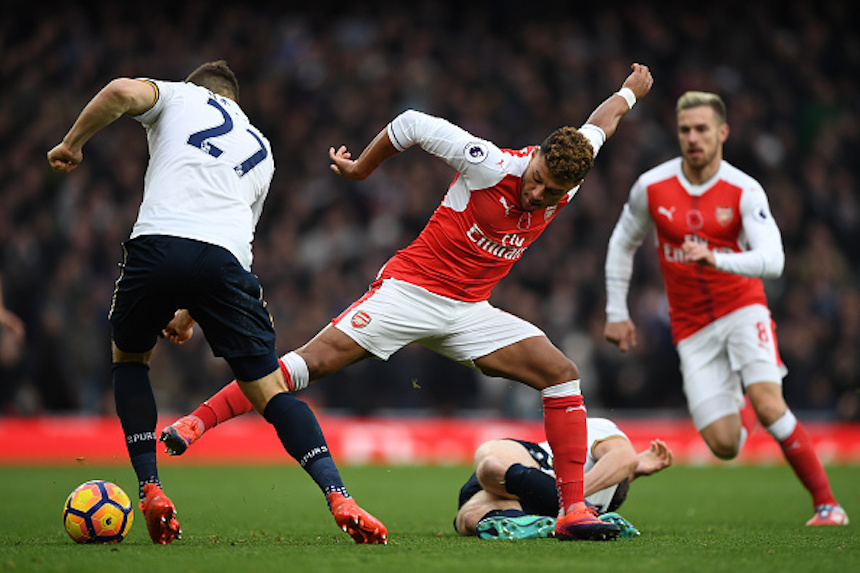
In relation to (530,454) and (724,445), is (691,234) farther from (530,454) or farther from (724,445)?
(530,454)

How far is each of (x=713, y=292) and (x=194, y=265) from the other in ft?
12.8

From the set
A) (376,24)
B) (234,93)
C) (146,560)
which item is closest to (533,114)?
(376,24)

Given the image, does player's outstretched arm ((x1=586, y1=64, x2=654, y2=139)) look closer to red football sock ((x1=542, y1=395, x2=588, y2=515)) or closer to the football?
red football sock ((x1=542, y1=395, x2=588, y2=515))

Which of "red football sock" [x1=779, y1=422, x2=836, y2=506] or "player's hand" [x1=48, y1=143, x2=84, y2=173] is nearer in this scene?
"player's hand" [x1=48, y1=143, x2=84, y2=173]

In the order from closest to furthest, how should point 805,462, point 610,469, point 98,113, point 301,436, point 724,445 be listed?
point 98,113 → point 301,436 → point 610,469 → point 805,462 → point 724,445

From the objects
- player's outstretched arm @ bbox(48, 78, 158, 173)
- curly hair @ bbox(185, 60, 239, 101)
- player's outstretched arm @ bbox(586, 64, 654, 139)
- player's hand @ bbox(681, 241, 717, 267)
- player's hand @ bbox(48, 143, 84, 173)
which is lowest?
player's hand @ bbox(48, 143, 84, 173)

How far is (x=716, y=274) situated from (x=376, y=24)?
41.2 feet

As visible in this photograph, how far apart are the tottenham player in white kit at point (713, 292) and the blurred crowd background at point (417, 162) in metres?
5.53

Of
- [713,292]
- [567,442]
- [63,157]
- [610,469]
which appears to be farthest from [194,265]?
[713,292]

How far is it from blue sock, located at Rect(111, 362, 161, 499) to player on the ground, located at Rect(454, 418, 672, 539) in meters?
1.66

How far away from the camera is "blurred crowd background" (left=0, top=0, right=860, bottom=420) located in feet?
43.6

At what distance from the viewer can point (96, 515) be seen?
4.89 meters

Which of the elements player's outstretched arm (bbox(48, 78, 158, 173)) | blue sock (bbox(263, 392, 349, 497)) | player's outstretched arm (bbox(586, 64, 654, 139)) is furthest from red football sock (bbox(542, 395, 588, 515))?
player's outstretched arm (bbox(48, 78, 158, 173))

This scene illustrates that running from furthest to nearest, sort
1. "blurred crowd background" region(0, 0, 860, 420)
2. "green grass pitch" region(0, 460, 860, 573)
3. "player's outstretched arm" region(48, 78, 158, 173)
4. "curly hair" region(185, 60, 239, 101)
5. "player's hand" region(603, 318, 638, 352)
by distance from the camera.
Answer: "blurred crowd background" region(0, 0, 860, 420), "player's hand" region(603, 318, 638, 352), "curly hair" region(185, 60, 239, 101), "player's outstretched arm" region(48, 78, 158, 173), "green grass pitch" region(0, 460, 860, 573)
